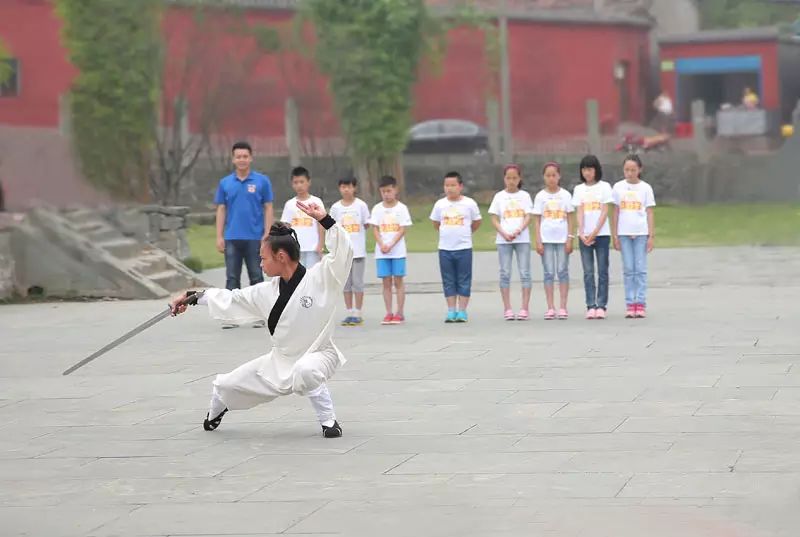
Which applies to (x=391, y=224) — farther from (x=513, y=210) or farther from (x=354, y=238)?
(x=513, y=210)

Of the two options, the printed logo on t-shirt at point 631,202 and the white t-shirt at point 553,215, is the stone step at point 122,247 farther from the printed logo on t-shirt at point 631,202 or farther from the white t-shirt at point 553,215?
the printed logo on t-shirt at point 631,202

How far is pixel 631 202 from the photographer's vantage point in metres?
14.2

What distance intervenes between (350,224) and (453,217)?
95 centimetres

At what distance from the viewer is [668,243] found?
892 inches

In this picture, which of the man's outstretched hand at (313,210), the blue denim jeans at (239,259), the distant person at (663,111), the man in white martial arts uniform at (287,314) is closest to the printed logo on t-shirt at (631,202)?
the blue denim jeans at (239,259)

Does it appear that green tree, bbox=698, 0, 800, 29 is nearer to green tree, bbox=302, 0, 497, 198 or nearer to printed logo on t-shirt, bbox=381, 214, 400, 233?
printed logo on t-shirt, bbox=381, 214, 400, 233

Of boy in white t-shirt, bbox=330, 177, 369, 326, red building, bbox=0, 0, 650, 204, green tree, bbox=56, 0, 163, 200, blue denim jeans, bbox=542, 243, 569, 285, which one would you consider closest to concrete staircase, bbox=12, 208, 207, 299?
green tree, bbox=56, 0, 163, 200

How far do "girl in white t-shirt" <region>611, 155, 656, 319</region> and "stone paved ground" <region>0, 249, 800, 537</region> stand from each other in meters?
0.27

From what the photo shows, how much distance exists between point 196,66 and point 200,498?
18528mm

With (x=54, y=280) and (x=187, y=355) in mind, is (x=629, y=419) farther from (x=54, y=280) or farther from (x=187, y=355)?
(x=54, y=280)

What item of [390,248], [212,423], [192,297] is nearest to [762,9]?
[192,297]

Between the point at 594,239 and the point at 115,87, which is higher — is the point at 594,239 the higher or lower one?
the lower one

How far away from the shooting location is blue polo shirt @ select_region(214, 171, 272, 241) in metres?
14.2

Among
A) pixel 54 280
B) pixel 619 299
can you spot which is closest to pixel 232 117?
pixel 54 280
